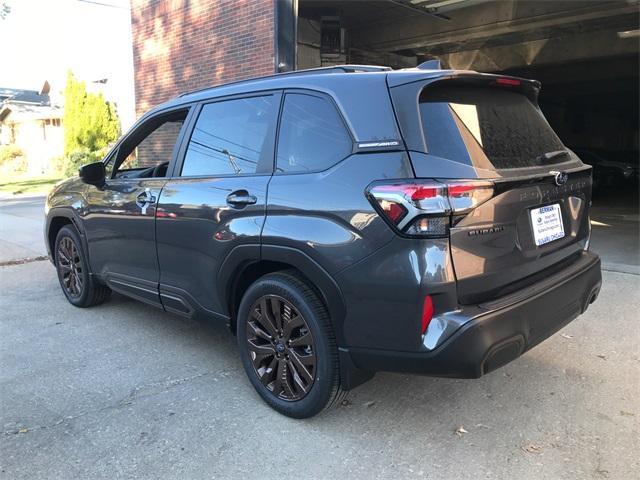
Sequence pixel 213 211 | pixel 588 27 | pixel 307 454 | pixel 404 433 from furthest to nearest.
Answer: pixel 588 27, pixel 213 211, pixel 404 433, pixel 307 454

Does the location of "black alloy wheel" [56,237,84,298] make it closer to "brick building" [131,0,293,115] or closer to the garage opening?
"brick building" [131,0,293,115]

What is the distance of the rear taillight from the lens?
239 centimetres

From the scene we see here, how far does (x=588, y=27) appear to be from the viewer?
1205 cm

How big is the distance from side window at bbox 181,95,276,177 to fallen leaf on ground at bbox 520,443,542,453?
207 cm

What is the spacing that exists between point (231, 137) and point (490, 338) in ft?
6.69

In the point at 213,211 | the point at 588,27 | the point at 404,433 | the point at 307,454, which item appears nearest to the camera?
the point at 307,454

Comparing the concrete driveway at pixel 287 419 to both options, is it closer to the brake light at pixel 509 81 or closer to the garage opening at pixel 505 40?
the brake light at pixel 509 81

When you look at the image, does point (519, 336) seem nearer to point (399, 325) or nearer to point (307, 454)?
point (399, 325)

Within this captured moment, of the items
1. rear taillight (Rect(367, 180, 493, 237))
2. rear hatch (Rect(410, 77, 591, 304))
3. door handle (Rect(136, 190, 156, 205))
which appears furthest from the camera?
door handle (Rect(136, 190, 156, 205))

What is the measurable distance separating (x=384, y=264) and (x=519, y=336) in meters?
0.75

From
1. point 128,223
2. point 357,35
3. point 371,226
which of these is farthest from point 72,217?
point 357,35

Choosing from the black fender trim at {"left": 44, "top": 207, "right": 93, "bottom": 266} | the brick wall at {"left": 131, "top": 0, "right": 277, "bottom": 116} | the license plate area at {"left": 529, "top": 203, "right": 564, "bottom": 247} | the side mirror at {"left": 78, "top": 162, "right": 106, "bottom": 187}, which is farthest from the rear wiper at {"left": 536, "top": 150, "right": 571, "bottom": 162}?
the brick wall at {"left": 131, "top": 0, "right": 277, "bottom": 116}

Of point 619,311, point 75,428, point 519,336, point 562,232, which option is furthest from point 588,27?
point 75,428

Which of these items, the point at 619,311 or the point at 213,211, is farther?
the point at 619,311
